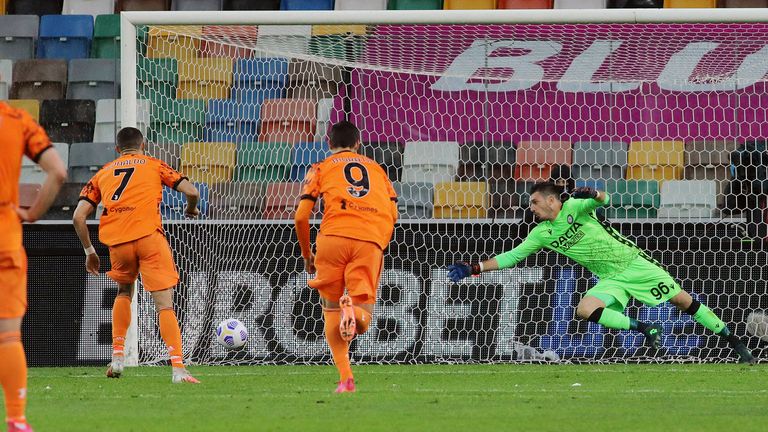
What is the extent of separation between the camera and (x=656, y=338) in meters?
9.73

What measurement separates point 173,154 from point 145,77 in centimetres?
84

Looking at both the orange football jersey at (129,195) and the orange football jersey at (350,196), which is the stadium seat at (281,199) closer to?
the orange football jersey at (129,195)

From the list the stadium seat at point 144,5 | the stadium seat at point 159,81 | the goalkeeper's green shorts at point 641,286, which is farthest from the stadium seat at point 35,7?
the goalkeeper's green shorts at point 641,286

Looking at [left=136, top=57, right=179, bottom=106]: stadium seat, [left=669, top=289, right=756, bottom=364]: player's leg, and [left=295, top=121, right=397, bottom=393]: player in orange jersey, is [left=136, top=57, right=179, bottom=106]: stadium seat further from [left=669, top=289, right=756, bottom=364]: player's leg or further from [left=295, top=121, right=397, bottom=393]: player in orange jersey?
[left=669, top=289, right=756, bottom=364]: player's leg

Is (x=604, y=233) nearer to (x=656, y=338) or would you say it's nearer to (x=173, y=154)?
(x=656, y=338)

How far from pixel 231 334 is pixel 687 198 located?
4.86 metres

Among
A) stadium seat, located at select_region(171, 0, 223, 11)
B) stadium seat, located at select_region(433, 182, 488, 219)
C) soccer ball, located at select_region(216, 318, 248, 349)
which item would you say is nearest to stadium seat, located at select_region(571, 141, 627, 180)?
stadium seat, located at select_region(433, 182, 488, 219)

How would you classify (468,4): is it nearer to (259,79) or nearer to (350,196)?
(259,79)

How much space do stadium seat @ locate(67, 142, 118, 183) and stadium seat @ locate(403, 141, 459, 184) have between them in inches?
142

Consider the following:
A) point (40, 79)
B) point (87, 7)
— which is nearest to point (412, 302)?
point (40, 79)

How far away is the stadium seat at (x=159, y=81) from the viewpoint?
12.3m

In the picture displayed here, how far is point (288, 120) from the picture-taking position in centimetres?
1316

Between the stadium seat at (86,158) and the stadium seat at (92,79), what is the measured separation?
135cm

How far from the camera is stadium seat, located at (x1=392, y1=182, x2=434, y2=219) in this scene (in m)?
12.4
